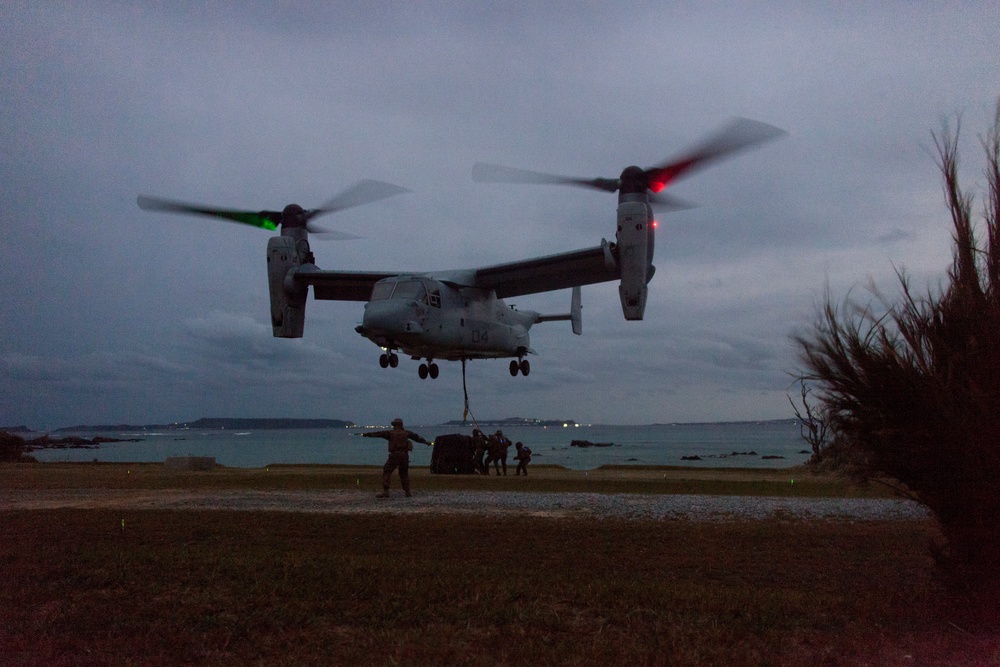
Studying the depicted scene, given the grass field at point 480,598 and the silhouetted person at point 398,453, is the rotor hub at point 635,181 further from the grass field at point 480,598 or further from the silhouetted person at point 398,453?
the grass field at point 480,598

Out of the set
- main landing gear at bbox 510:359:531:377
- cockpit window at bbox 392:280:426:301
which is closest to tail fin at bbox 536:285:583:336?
main landing gear at bbox 510:359:531:377

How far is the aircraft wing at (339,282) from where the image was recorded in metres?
22.7

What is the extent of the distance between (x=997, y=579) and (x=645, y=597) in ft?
9.17

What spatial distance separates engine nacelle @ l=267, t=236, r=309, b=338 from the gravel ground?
6.77 metres

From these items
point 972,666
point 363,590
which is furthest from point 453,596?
point 972,666

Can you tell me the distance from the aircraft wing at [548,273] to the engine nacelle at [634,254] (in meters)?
1.55

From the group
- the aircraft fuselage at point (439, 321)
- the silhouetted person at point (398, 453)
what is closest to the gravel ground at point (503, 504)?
the silhouetted person at point (398, 453)

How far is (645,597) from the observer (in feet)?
21.5

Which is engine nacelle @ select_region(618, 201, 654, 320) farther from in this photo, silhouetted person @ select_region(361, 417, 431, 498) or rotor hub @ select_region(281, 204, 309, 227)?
rotor hub @ select_region(281, 204, 309, 227)

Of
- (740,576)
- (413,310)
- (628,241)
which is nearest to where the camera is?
(740,576)

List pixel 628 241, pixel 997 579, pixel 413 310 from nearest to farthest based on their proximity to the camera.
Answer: pixel 997 579 → pixel 628 241 → pixel 413 310

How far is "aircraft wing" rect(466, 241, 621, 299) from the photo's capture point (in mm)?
21297

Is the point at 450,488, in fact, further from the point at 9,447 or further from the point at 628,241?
the point at 9,447

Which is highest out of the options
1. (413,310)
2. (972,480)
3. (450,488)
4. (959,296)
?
(413,310)
